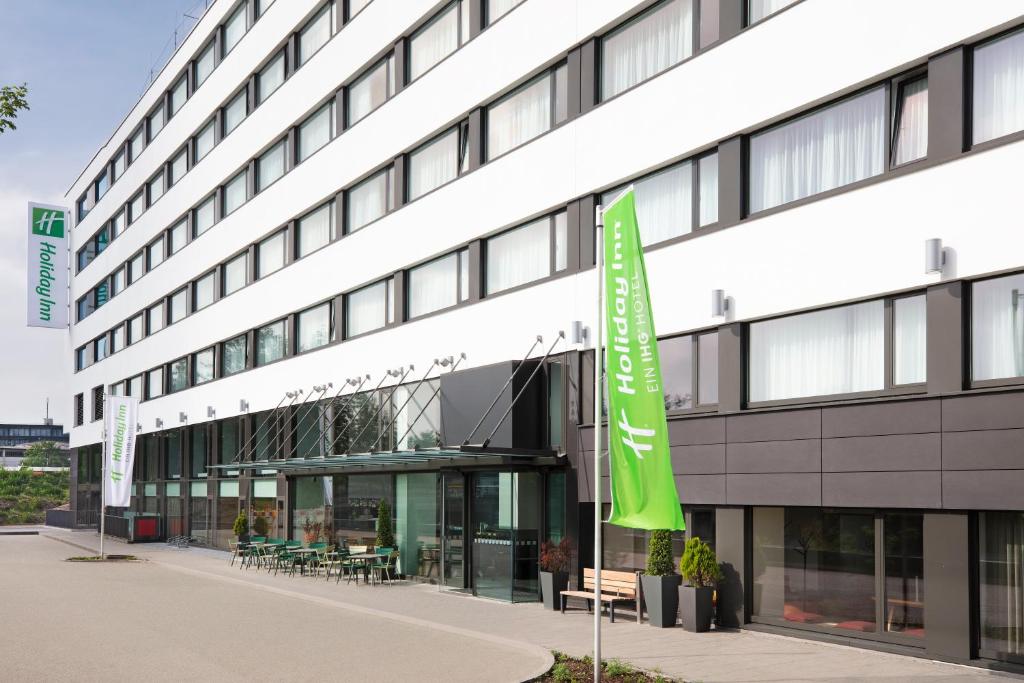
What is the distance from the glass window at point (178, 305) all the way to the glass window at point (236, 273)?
213 inches

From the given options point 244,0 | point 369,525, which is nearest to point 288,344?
point 369,525

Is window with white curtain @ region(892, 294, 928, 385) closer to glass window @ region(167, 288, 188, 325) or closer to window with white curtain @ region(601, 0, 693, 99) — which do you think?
window with white curtain @ region(601, 0, 693, 99)

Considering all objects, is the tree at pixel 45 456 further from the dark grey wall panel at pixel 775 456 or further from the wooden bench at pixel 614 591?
the dark grey wall panel at pixel 775 456

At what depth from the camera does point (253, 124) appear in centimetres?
4000

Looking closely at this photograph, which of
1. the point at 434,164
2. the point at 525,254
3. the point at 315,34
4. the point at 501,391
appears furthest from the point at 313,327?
the point at 501,391

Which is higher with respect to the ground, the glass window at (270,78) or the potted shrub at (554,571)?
the glass window at (270,78)

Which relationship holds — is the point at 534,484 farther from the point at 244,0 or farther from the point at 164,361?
the point at 164,361

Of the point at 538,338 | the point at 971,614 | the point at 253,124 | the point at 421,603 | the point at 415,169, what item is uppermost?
the point at 253,124

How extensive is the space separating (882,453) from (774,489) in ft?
7.02

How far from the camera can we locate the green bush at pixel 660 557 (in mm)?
18016

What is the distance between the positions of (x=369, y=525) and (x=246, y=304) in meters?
13.2

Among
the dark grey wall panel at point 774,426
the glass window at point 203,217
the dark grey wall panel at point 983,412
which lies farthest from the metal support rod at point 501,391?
the glass window at point 203,217

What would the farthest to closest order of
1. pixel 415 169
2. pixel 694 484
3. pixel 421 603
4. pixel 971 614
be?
pixel 415 169 → pixel 421 603 → pixel 694 484 → pixel 971 614

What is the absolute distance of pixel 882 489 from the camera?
1493 centimetres
